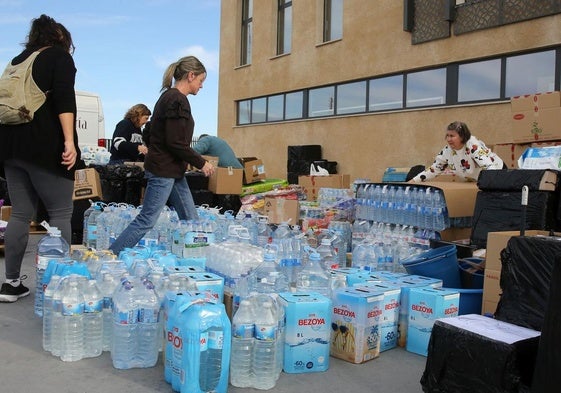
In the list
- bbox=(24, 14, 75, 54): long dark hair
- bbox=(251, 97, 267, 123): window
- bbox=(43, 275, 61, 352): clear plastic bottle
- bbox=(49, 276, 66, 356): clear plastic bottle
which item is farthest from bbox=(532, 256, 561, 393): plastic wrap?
bbox=(251, 97, 267, 123): window

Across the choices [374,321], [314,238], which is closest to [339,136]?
[314,238]

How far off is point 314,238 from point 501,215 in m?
1.79

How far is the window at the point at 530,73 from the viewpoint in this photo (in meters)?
8.66

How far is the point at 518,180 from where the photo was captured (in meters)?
4.52

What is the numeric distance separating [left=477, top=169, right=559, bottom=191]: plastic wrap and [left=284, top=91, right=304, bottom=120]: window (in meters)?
9.57

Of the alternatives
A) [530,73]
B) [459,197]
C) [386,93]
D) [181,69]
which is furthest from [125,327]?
[386,93]

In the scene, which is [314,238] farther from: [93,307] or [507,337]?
[507,337]

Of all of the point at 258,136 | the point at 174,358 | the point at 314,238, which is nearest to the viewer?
the point at 174,358

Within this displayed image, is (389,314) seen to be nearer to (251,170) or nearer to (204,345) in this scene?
(204,345)

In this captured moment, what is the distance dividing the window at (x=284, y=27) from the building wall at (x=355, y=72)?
0.20 m

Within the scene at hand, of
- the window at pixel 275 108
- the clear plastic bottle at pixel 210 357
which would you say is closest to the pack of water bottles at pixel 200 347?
the clear plastic bottle at pixel 210 357

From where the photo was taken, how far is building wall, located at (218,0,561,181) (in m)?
9.38

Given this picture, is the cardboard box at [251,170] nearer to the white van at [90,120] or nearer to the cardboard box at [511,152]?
the cardboard box at [511,152]

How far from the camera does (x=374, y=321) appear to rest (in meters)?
3.02
